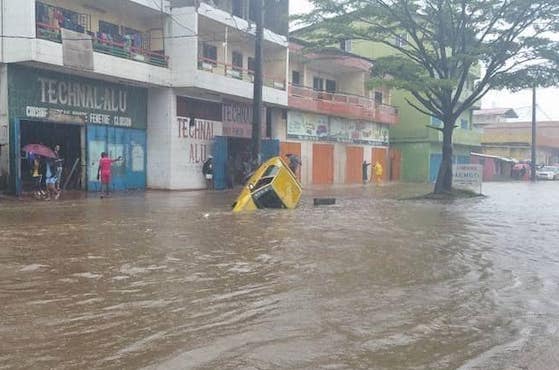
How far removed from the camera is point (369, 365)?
4254 mm

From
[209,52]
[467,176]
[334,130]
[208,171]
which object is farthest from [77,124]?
[334,130]

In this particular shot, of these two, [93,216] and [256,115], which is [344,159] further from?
[93,216]

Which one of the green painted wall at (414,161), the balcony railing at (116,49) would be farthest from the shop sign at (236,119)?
the green painted wall at (414,161)

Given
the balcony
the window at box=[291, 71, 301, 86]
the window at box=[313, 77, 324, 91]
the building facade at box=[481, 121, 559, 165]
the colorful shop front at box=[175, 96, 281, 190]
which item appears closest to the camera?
the balcony

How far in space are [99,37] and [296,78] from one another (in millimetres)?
15717

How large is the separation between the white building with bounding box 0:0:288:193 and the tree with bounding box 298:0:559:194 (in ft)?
16.0

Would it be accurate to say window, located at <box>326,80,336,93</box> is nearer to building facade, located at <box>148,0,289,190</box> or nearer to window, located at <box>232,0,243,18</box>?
building facade, located at <box>148,0,289,190</box>

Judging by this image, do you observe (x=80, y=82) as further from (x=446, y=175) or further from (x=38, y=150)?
(x=446, y=175)

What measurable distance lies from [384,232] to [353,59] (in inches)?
1070

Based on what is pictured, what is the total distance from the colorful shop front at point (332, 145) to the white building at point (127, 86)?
390 cm

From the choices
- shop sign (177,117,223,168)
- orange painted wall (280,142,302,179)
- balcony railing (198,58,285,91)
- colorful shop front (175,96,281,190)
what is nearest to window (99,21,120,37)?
balcony railing (198,58,285,91)

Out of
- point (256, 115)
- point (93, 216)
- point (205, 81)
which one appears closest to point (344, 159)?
point (205, 81)

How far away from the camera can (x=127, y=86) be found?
2412 centimetres

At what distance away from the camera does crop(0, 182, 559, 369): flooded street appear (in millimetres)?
4445
